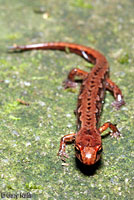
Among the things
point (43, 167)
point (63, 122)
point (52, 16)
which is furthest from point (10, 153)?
point (52, 16)

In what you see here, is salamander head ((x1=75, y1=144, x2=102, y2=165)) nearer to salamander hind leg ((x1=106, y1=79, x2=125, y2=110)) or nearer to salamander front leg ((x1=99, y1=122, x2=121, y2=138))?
salamander front leg ((x1=99, y1=122, x2=121, y2=138))

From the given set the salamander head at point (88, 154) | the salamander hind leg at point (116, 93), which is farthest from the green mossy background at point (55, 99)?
the salamander head at point (88, 154)

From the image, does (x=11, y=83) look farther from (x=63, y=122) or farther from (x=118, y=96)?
(x=118, y=96)

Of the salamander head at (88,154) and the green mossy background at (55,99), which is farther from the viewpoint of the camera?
the green mossy background at (55,99)

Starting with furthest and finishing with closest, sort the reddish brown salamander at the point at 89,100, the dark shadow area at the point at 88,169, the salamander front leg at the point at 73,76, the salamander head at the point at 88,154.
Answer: the salamander front leg at the point at 73,76 → the dark shadow area at the point at 88,169 → the reddish brown salamander at the point at 89,100 → the salamander head at the point at 88,154

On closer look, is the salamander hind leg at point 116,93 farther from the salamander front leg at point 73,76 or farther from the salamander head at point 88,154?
the salamander head at point 88,154

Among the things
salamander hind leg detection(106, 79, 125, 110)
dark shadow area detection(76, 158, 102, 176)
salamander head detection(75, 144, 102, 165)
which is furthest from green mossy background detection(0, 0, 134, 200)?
salamander head detection(75, 144, 102, 165)
